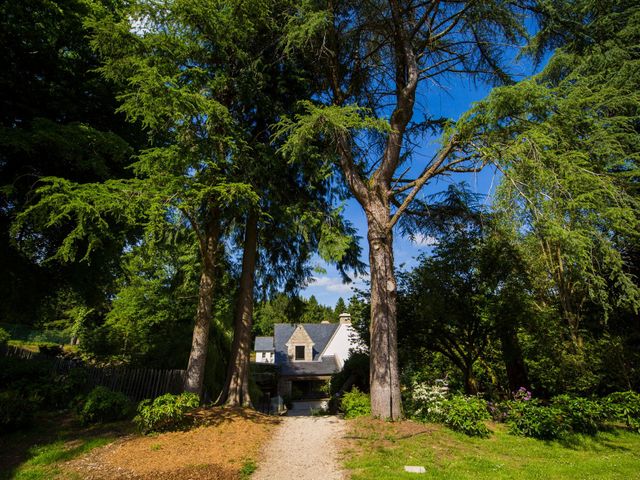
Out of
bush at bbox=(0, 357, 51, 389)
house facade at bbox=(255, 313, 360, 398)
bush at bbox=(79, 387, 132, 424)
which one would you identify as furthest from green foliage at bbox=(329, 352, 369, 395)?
house facade at bbox=(255, 313, 360, 398)

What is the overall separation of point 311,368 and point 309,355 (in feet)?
7.72

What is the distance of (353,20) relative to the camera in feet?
32.9

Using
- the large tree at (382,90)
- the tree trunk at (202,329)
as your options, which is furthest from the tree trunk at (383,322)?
the tree trunk at (202,329)

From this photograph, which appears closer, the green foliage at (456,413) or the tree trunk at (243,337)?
the green foliage at (456,413)

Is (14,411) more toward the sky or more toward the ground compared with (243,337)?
more toward the ground

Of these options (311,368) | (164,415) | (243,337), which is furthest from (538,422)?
(311,368)

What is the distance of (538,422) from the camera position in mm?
7129

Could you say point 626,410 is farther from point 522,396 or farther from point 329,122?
point 329,122

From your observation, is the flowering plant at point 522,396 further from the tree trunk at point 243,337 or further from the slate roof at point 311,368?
the slate roof at point 311,368

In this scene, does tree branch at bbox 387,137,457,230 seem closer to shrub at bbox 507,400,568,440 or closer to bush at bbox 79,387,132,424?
shrub at bbox 507,400,568,440

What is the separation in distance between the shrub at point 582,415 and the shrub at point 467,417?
184cm

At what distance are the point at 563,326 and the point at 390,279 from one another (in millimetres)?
6585

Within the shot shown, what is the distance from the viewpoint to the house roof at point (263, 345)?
37991 mm

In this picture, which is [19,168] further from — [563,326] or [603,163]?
[563,326]
